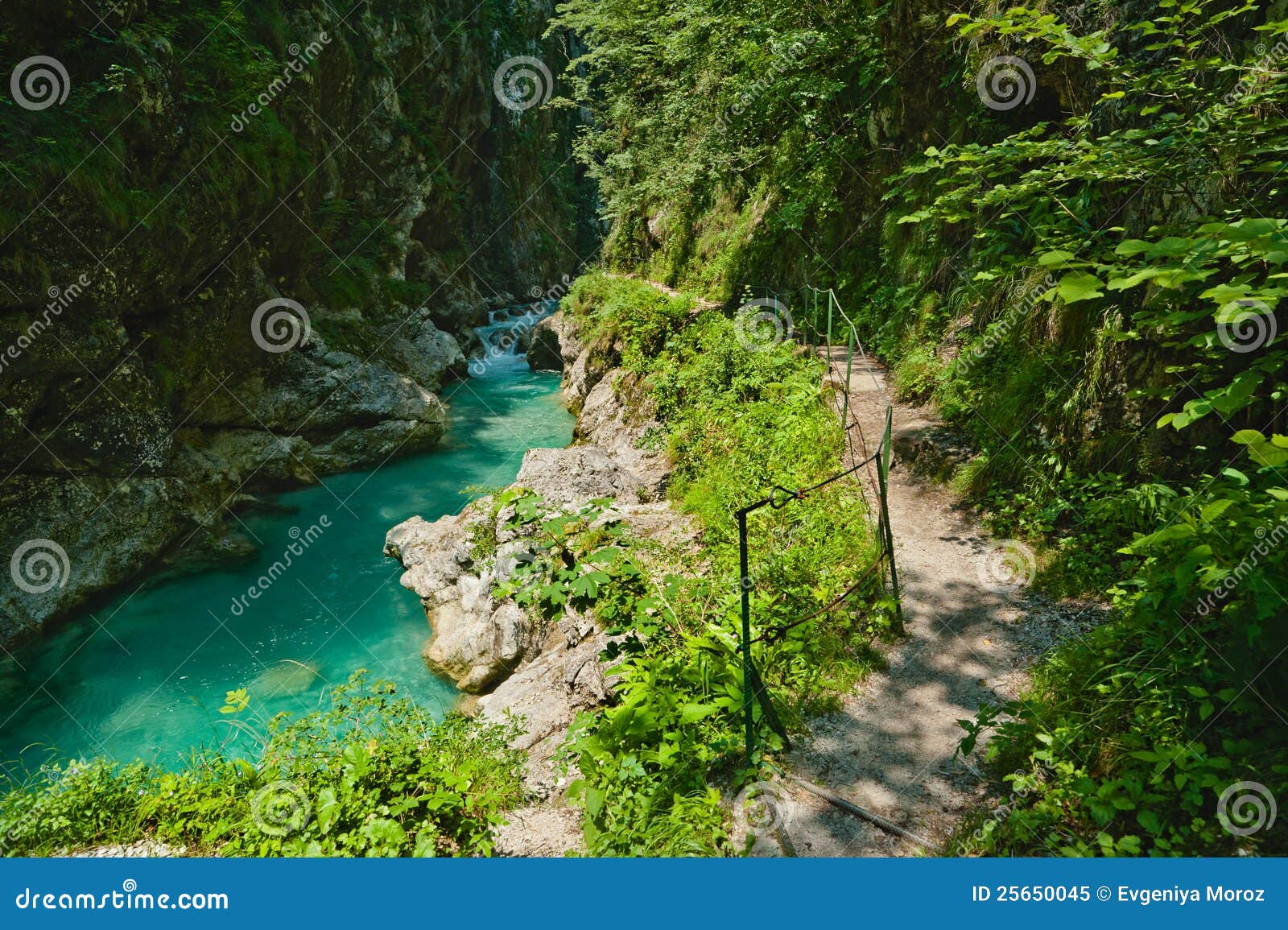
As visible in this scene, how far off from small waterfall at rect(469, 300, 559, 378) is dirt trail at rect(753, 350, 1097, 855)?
70.4 ft

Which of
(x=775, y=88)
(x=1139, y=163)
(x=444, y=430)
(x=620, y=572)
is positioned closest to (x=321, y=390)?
(x=444, y=430)

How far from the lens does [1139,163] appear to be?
3820 mm

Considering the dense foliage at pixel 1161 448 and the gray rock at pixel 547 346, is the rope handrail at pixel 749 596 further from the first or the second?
the gray rock at pixel 547 346

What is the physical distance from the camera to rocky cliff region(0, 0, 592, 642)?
35.3 ft

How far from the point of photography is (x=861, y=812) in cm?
392

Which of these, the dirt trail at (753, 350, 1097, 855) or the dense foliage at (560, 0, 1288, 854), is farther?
the dirt trail at (753, 350, 1097, 855)

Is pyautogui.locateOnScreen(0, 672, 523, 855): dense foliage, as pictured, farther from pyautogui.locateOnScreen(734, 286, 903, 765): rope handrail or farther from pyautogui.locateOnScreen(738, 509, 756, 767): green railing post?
pyautogui.locateOnScreen(734, 286, 903, 765): rope handrail

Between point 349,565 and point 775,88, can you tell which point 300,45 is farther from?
point 349,565

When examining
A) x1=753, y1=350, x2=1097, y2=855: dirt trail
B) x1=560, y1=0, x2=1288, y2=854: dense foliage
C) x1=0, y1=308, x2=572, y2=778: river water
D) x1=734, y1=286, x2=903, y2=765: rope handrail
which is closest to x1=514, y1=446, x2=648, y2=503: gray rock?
x1=0, y1=308, x2=572, y2=778: river water

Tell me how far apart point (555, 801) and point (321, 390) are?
15.3 metres

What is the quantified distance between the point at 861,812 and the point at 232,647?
32.5 ft

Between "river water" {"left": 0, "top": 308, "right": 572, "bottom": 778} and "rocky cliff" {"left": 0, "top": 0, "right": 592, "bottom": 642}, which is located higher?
"rocky cliff" {"left": 0, "top": 0, "right": 592, "bottom": 642}

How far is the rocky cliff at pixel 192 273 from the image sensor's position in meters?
10.8

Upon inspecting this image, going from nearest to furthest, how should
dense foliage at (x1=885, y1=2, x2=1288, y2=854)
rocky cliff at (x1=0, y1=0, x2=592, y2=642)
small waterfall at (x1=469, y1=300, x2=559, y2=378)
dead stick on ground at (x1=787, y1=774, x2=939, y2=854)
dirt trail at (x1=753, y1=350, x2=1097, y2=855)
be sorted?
dense foliage at (x1=885, y1=2, x2=1288, y2=854)
dead stick on ground at (x1=787, y1=774, x2=939, y2=854)
dirt trail at (x1=753, y1=350, x2=1097, y2=855)
rocky cliff at (x1=0, y1=0, x2=592, y2=642)
small waterfall at (x1=469, y1=300, x2=559, y2=378)
